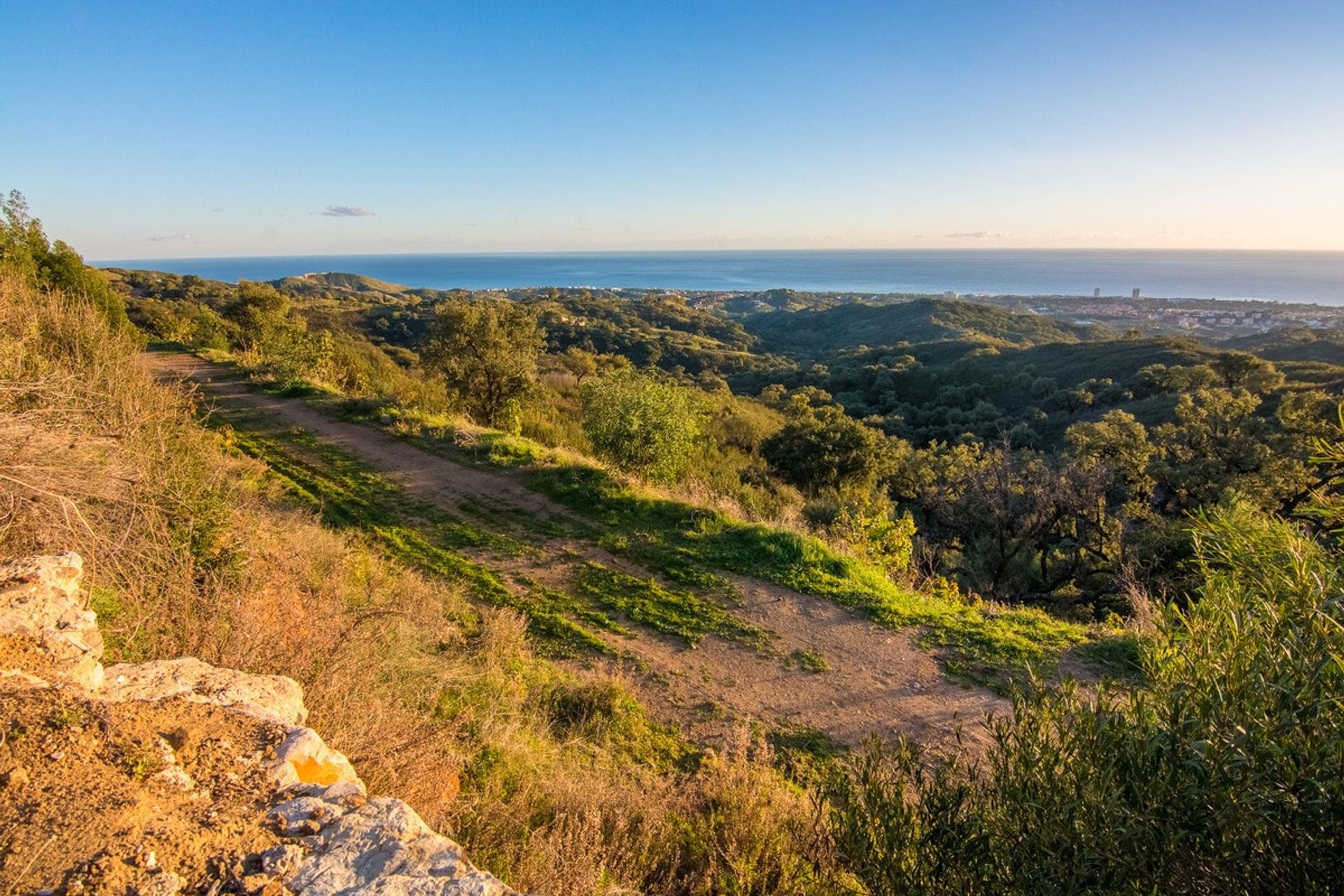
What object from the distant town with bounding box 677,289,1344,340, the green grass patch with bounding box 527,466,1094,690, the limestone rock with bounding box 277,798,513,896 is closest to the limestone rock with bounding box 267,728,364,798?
the limestone rock with bounding box 277,798,513,896

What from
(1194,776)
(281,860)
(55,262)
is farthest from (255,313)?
(1194,776)

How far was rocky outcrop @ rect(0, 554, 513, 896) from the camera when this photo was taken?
7.36 feet

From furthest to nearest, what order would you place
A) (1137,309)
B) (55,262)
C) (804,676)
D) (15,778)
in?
1. (1137,309)
2. (55,262)
3. (804,676)
4. (15,778)

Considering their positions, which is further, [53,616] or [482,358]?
[482,358]

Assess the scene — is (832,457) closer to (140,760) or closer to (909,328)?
(140,760)

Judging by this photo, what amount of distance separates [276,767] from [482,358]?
16.2 meters

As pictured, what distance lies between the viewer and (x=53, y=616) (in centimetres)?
318

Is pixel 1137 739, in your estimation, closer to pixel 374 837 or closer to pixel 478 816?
pixel 374 837

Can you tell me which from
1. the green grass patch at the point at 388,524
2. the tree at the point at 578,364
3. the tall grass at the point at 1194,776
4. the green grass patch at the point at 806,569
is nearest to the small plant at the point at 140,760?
the tall grass at the point at 1194,776

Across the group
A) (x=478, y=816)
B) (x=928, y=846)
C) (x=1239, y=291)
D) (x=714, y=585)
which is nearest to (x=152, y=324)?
(x=714, y=585)

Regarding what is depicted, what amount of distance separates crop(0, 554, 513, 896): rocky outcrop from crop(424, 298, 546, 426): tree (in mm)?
14507

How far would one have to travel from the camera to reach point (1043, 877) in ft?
7.46

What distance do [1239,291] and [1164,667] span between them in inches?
9470

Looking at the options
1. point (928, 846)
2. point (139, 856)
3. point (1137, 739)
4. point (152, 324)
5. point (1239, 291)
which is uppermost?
point (1239, 291)
